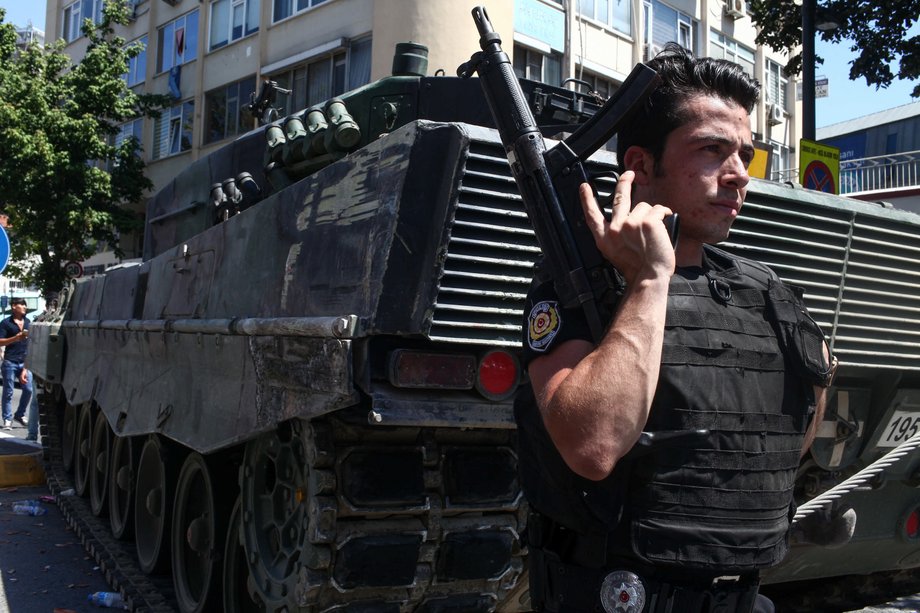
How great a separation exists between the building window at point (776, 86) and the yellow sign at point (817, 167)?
741 inches

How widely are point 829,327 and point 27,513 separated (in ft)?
19.9

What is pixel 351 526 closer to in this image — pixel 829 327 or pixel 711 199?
pixel 711 199

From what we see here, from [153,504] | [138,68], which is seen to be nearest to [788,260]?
[153,504]

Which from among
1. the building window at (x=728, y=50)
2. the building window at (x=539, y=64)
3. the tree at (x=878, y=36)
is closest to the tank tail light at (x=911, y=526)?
the tree at (x=878, y=36)

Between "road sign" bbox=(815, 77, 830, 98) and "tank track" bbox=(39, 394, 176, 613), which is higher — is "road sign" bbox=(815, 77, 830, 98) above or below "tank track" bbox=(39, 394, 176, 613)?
above

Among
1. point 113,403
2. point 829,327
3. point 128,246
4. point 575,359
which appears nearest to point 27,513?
point 113,403

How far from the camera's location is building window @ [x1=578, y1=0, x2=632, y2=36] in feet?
67.9

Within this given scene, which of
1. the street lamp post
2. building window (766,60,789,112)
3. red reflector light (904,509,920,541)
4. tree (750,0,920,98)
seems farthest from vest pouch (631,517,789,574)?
building window (766,60,789,112)

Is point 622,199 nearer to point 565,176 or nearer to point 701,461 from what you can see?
point 565,176

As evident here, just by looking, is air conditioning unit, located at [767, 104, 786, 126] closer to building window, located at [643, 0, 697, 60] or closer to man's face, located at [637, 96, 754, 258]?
building window, located at [643, 0, 697, 60]

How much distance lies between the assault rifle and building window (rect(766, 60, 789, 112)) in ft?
88.1

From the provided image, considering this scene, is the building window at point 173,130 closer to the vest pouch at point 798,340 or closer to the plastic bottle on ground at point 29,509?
the plastic bottle on ground at point 29,509

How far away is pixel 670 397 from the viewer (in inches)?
69.7

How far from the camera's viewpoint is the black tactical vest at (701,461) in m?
1.75
